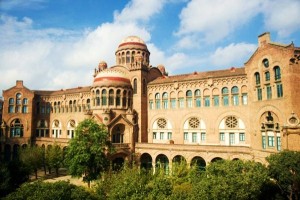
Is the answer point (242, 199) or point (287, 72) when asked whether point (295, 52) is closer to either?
point (287, 72)

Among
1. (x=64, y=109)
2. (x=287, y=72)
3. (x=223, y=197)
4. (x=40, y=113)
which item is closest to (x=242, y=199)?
(x=223, y=197)

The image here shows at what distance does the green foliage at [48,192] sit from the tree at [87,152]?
17817mm

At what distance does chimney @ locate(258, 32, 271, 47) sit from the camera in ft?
113

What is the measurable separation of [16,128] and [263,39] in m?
56.2

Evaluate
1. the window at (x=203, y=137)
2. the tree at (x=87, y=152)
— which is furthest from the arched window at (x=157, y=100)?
the tree at (x=87, y=152)

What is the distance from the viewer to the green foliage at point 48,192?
1650 centimetres

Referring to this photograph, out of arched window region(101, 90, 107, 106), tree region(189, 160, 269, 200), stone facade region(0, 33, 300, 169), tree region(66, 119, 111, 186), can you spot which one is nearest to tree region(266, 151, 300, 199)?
tree region(189, 160, 269, 200)

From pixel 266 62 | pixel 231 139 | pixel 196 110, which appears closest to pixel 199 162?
pixel 231 139

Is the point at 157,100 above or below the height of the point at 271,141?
above

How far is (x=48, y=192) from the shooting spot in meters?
16.8

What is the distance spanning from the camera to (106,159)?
131ft

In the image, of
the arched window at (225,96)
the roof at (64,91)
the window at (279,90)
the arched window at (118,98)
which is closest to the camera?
the window at (279,90)

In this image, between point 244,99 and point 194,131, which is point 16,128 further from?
point 244,99

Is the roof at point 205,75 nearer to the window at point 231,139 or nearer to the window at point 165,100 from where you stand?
the window at point 165,100
